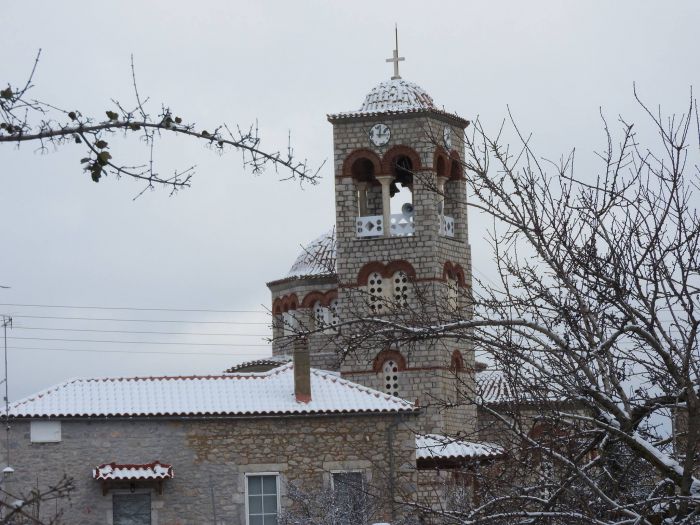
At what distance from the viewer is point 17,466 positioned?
25828 mm

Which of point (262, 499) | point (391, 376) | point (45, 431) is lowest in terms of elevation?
point (262, 499)

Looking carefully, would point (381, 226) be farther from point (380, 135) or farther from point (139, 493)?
point (139, 493)

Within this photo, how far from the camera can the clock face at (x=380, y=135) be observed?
120ft

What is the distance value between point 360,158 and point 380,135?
0.69 meters

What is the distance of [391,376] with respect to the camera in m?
35.8

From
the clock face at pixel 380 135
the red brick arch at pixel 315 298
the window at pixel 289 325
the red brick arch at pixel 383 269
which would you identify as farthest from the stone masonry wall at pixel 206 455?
the red brick arch at pixel 315 298

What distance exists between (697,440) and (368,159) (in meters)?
28.0

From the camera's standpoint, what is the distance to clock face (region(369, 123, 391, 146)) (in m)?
36.5

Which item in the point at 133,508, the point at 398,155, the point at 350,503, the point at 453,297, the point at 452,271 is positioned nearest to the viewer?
the point at 453,297

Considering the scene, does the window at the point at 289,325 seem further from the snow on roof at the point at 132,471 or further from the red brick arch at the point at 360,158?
the red brick arch at the point at 360,158

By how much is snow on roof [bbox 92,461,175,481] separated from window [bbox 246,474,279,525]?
4.33 feet

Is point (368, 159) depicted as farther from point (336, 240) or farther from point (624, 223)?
point (624, 223)

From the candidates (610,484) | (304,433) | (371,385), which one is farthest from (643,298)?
(371,385)

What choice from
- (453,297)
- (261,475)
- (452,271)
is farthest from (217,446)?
(453,297)
